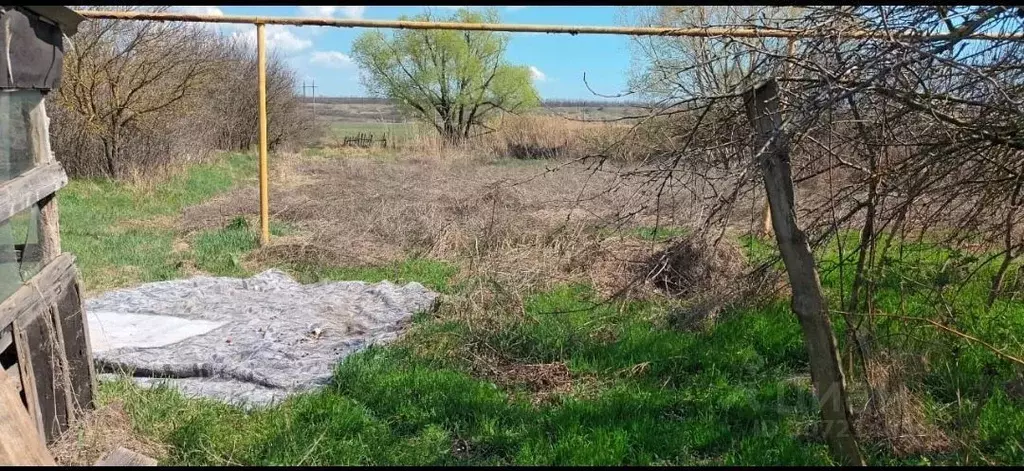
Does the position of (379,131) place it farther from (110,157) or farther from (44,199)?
(44,199)

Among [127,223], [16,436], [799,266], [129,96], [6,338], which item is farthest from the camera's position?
[129,96]

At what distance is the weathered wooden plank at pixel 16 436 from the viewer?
233 centimetres

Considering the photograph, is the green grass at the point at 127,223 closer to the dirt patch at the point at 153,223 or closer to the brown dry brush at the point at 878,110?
the dirt patch at the point at 153,223

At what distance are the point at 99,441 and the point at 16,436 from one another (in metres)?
0.85

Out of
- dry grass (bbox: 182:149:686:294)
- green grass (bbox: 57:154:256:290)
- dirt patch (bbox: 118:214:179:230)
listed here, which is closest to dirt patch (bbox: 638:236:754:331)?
dry grass (bbox: 182:149:686:294)

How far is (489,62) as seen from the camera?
101ft

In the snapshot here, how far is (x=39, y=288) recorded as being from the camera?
316 cm

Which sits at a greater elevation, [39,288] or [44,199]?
[44,199]

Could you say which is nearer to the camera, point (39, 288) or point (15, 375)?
point (15, 375)

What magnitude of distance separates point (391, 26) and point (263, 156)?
6.37 ft

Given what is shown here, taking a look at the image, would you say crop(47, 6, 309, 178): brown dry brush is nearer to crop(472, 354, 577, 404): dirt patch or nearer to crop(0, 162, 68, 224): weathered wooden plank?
crop(0, 162, 68, 224): weathered wooden plank

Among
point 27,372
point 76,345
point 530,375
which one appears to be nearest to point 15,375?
point 27,372

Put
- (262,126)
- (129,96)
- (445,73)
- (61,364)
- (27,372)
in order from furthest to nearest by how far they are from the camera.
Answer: (445,73) → (129,96) → (262,126) → (61,364) → (27,372)

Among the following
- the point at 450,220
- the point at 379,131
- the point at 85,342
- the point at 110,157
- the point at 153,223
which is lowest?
the point at 379,131
